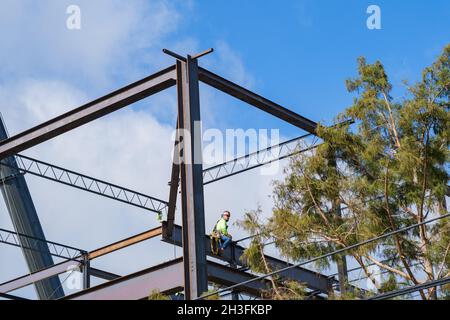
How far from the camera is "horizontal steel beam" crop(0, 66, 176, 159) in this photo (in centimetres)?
2348

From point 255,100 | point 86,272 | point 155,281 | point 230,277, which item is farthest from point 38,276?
point 255,100

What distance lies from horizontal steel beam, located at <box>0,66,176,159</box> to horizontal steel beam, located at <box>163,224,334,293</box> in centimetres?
367

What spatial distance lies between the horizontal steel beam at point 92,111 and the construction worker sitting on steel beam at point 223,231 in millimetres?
4183

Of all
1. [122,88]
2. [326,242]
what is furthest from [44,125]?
[326,242]

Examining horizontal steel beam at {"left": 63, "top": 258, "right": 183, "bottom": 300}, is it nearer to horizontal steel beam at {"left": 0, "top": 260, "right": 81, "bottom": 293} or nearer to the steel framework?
the steel framework

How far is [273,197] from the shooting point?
22562 millimetres

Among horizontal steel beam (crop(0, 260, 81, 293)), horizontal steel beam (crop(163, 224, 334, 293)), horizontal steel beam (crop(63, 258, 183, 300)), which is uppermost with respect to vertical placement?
horizontal steel beam (crop(0, 260, 81, 293))

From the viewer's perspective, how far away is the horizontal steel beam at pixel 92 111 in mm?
23484

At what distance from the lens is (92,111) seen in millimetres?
24766

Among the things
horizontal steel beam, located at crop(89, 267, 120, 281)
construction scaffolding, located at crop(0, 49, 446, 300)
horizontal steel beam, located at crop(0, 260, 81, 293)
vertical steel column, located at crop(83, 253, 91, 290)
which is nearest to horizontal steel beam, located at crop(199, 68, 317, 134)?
construction scaffolding, located at crop(0, 49, 446, 300)

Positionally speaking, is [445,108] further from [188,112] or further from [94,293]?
[94,293]

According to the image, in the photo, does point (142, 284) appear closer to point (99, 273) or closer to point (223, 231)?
point (223, 231)

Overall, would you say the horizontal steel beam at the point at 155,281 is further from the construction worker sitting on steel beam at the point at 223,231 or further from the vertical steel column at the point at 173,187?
the vertical steel column at the point at 173,187

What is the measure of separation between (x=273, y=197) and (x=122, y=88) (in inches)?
203
